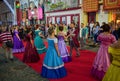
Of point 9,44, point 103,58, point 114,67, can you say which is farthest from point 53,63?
point 9,44

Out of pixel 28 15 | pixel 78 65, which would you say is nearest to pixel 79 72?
pixel 78 65

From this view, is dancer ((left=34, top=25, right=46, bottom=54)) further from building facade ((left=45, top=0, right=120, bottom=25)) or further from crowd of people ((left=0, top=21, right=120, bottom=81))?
building facade ((left=45, top=0, right=120, bottom=25))

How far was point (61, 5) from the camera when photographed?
2627cm

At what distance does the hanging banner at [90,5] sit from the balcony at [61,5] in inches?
62.6

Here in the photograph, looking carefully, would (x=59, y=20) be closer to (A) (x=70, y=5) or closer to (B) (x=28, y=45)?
(A) (x=70, y=5)

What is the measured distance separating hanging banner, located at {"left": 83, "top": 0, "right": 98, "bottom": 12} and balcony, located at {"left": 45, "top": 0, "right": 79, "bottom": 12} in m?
1.59

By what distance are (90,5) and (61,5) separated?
6660mm

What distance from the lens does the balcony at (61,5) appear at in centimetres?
2311

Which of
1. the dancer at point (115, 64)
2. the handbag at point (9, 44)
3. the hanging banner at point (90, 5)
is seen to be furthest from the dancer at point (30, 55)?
the hanging banner at point (90, 5)

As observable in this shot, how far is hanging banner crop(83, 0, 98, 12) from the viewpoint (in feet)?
64.4

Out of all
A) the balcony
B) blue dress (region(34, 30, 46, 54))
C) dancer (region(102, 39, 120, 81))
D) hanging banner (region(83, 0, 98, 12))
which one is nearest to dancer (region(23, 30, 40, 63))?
blue dress (region(34, 30, 46, 54))

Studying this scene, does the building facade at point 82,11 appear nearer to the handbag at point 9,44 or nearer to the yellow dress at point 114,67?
the handbag at point 9,44

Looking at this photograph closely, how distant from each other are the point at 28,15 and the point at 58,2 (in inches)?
403

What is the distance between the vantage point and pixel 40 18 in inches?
1271
